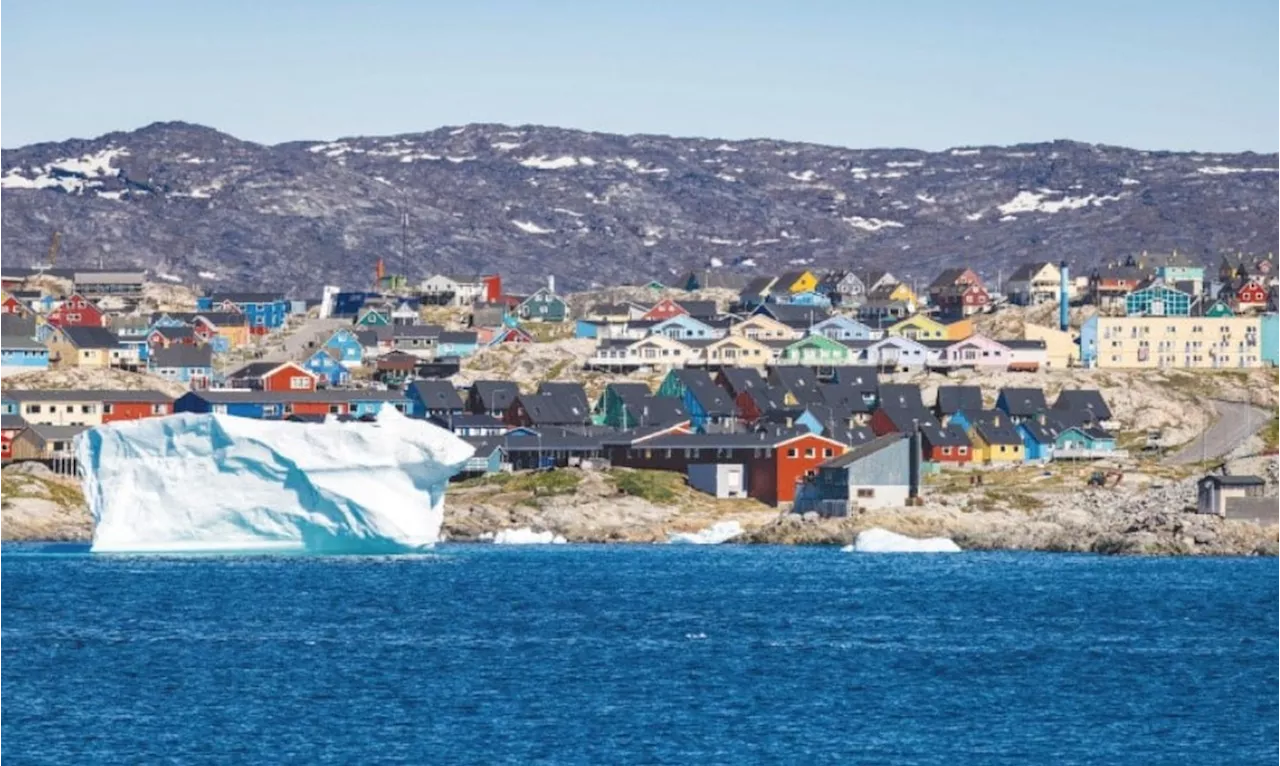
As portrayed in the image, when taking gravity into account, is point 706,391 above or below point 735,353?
below

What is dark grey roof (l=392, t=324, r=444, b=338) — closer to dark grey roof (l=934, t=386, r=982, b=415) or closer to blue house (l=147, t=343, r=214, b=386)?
blue house (l=147, t=343, r=214, b=386)

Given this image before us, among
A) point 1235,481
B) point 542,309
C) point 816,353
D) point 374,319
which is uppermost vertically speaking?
point 542,309

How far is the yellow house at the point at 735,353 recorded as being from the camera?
146250 mm

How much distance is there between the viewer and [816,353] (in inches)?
5773

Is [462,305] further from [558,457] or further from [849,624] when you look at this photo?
[849,624]

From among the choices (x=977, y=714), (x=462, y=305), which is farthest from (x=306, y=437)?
(x=462, y=305)

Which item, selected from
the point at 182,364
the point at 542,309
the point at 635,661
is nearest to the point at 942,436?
the point at 182,364

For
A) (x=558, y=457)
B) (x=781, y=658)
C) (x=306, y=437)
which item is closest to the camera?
(x=781, y=658)

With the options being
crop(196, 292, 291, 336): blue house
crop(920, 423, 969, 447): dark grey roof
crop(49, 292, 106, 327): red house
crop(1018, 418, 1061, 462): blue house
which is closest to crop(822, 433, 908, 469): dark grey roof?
crop(920, 423, 969, 447): dark grey roof

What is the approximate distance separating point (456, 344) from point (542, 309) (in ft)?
64.0

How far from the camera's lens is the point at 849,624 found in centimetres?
6888

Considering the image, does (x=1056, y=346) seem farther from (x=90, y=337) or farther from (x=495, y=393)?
(x=90, y=337)

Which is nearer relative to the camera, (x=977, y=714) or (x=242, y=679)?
(x=977, y=714)

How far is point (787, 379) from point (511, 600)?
193ft
